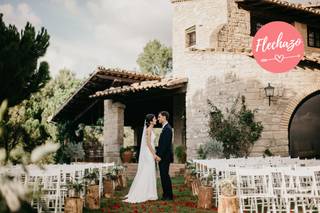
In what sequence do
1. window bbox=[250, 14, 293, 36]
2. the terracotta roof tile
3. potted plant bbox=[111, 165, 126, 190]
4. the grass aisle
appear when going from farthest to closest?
window bbox=[250, 14, 293, 36]
the terracotta roof tile
potted plant bbox=[111, 165, 126, 190]
the grass aisle

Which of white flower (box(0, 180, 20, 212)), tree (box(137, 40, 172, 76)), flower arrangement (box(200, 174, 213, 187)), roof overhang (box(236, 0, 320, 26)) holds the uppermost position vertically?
tree (box(137, 40, 172, 76))

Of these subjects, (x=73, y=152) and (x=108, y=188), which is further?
(x=73, y=152)

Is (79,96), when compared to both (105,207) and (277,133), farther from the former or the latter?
(105,207)

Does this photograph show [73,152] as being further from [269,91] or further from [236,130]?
[269,91]

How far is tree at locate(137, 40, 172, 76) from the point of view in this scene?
37406mm

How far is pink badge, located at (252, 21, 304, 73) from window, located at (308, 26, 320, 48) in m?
4.95

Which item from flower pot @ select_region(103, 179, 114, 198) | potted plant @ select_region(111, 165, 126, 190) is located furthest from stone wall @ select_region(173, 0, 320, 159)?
flower pot @ select_region(103, 179, 114, 198)

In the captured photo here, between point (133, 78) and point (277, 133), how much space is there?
249 inches

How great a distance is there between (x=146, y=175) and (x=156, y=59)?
1184 inches

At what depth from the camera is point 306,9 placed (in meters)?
14.5

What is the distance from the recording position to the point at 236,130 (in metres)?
11.5

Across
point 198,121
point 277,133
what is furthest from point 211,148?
point 277,133

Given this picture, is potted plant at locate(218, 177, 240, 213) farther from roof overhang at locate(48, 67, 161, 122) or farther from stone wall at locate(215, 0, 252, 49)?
stone wall at locate(215, 0, 252, 49)

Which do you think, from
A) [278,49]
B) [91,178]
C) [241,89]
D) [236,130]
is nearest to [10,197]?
[91,178]
